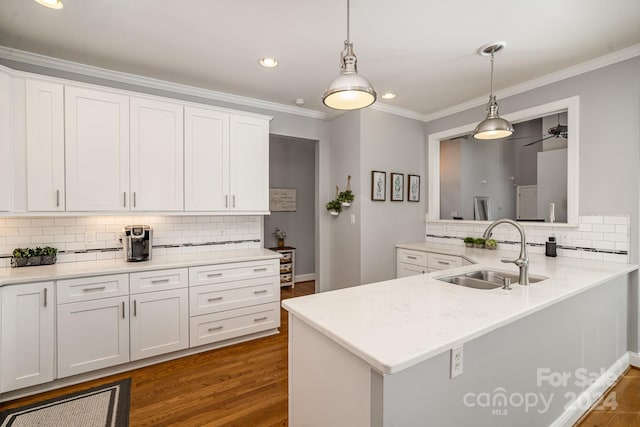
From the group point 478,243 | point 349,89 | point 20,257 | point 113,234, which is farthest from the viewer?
point 478,243

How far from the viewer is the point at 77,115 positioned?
2.40 m

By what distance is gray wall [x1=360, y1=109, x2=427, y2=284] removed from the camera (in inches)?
141

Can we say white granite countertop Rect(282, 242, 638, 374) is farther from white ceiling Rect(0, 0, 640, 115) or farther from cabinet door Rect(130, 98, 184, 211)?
cabinet door Rect(130, 98, 184, 211)

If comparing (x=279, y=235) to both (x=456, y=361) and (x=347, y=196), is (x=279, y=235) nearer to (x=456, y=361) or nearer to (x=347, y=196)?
(x=347, y=196)

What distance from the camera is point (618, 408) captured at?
201 centimetres

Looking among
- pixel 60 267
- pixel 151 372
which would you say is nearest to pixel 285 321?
pixel 151 372

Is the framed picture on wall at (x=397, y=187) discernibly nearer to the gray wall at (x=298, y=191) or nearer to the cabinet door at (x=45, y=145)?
the gray wall at (x=298, y=191)

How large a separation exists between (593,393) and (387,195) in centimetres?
249

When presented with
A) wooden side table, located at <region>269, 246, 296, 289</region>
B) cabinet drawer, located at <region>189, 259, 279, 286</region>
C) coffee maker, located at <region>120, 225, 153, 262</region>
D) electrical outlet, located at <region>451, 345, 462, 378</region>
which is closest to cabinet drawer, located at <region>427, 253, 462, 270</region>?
cabinet drawer, located at <region>189, 259, 279, 286</region>

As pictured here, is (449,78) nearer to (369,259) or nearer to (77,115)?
(369,259)

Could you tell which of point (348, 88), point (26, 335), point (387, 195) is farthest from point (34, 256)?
point (387, 195)

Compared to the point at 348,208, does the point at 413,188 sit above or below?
above

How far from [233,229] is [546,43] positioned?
336 cm

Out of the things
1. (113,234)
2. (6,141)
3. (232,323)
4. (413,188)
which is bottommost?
(232,323)
